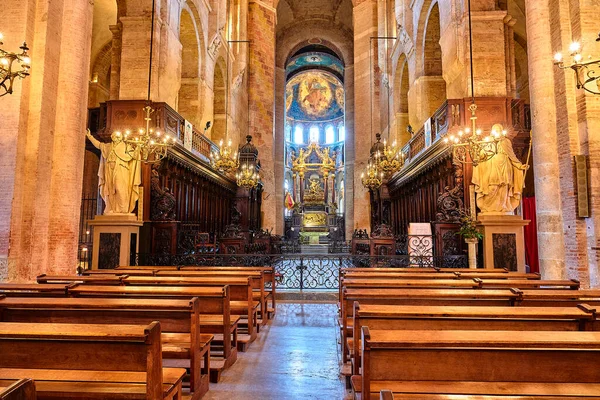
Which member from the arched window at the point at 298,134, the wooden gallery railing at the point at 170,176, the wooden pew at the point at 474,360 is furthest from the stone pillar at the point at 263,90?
the wooden pew at the point at 474,360

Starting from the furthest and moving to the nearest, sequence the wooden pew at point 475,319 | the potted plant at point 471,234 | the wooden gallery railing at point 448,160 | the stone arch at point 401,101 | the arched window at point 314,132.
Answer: the arched window at point 314,132
the stone arch at point 401,101
the wooden gallery railing at point 448,160
the potted plant at point 471,234
the wooden pew at point 475,319

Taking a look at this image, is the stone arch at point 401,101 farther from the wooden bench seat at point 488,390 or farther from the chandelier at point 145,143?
the wooden bench seat at point 488,390

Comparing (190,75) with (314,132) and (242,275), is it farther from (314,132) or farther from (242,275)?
(314,132)

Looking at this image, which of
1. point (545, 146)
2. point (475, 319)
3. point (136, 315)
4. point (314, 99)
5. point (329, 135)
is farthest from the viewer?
point (329, 135)

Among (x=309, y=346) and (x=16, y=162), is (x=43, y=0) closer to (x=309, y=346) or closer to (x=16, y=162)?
(x=16, y=162)

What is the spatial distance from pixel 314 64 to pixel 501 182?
29.9m

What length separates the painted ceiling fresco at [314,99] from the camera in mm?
42028

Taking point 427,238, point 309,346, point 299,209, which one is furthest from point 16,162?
point 299,209

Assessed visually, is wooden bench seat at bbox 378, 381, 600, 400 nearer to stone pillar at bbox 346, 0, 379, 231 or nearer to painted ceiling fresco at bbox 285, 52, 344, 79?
stone pillar at bbox 346, 0, 379, 231

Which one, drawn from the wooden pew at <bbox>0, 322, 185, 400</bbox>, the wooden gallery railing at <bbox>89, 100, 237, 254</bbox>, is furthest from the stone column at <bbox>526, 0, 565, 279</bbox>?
the wooden gallery railing at <bbox>89, 100, 237, 254</bbox>

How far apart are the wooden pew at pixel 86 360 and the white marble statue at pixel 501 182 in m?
8.67

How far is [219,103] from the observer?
61.9 feet

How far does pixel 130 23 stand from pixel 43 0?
4.72 metres

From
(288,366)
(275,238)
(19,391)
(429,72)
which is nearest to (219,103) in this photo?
(275,238)
